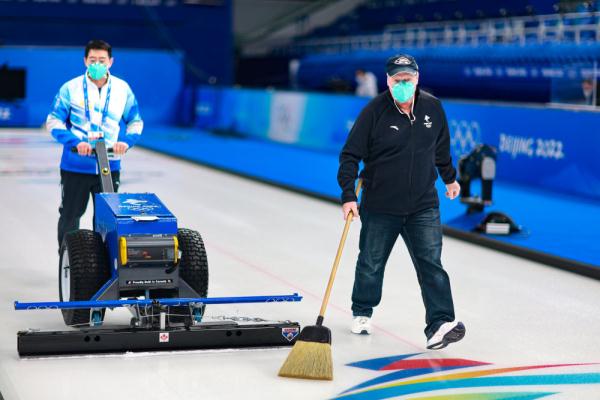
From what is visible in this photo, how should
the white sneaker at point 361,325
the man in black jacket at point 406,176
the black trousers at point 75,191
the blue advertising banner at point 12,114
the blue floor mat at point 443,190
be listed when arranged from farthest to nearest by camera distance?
the blue advertising banner at point 12,114 → the blue floor mat at point 443,190 → the black trousers at point 75,191 → the white sneaker at point 361,325 → the man in black jacket at point 406,176

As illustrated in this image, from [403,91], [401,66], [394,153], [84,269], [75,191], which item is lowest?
[84,269]

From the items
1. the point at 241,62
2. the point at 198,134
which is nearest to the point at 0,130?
the point at 198,134

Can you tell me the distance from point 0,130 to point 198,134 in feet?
15.3

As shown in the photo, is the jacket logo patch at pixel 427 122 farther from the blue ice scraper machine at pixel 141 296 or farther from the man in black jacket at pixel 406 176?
the blue ice scraper machine at pixel 141 296

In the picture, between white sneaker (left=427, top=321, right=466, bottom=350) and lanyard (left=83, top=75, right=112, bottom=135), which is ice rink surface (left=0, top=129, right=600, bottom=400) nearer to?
white sneaker (left=427, top=321, right=466, bottom=350)

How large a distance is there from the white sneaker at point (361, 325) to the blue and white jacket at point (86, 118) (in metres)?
2.03

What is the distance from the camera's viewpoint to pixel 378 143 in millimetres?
6215

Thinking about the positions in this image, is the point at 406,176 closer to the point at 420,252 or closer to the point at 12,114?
the point at 420,252

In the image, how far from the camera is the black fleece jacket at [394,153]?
6180mm

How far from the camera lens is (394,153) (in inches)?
244

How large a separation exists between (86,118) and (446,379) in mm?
3246

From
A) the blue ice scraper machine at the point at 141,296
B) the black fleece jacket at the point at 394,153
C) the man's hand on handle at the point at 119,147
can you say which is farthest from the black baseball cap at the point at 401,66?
the man's hand on handle at the point at 119,147

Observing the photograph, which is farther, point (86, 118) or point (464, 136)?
point (464, 136)

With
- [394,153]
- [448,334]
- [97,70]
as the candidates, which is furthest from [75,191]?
[448,334]
